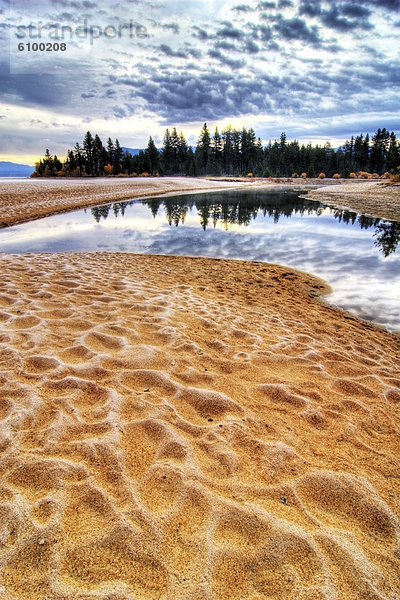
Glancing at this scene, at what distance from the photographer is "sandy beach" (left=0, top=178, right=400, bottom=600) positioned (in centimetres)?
183

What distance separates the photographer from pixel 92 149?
302 feet

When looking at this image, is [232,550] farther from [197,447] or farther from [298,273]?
[298,273]

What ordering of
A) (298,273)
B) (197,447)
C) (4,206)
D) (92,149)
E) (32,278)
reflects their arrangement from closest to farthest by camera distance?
1. (197,447)
2. (32,278)
3. (298,273)
4. (4,206)
5. (92,149)

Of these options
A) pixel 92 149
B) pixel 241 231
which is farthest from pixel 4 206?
pixel 92 149

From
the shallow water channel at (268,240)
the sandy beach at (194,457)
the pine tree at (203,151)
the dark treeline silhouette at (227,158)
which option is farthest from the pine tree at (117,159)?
the sandy beach at (194,457)

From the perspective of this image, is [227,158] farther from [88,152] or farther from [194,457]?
[194,457]

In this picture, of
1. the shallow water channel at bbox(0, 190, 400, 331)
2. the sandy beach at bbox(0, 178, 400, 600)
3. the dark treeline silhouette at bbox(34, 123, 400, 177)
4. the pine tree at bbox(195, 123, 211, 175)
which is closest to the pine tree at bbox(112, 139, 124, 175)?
the dark treeline silhouette at bbox(34, 123, 400, 177)

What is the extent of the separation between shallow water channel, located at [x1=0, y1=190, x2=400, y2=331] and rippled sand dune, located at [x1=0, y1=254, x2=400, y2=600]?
2.53 m

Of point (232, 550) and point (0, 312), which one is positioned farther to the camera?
point (0, 312)

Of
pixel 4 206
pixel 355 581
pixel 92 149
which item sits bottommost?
pixel 355 581

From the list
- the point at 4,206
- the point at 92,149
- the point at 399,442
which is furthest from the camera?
the point at 92,149

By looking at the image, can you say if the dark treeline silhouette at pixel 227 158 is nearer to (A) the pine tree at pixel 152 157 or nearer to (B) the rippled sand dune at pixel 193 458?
(A) the pine tree at pixel 152 157

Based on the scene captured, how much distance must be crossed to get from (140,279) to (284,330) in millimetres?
3731

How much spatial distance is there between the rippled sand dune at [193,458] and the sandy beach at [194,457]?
0.01 m
